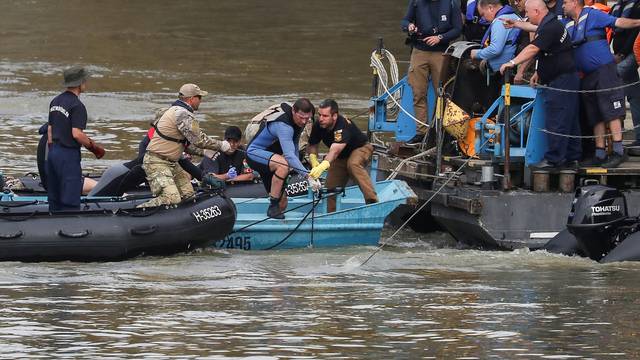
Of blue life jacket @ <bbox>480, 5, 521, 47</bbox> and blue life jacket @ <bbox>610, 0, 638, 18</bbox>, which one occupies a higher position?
blue life jacket @ <bbox>610, 0, 638, 18</bbox>

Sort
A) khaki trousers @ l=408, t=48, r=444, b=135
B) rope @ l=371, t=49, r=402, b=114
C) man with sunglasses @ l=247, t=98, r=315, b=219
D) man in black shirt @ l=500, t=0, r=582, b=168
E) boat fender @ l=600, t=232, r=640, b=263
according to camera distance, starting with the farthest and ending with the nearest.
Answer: rope @ l=371, t=49, r=402, b=114 → khaki trousers @ l=408, t=48, r=444, b=135 → man with sunglasses @ l=247, t=98, r=315, b=219 → man in black shirt @ l=500, t=0, r=582, b=168 → boat fender @ l=600, t=232, r=640, b=263

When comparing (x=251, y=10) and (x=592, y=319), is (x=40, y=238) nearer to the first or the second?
(x=592, y=319)

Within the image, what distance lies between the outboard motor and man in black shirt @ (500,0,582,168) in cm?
74

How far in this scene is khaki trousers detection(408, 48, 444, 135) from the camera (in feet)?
51.2

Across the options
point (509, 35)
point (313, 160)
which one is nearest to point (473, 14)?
point (509, 35)

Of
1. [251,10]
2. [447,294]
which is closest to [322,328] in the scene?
[447,294]

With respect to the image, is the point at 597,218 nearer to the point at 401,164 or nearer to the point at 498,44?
the point at 498,44

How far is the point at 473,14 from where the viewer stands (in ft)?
51.4

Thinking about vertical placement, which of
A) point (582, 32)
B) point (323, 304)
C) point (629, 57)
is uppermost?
point (582, 32)

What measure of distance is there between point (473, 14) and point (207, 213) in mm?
3833

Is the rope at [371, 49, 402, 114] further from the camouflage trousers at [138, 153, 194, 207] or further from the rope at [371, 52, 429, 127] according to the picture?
the camouflage trousers at [138, 153, 194, 207]

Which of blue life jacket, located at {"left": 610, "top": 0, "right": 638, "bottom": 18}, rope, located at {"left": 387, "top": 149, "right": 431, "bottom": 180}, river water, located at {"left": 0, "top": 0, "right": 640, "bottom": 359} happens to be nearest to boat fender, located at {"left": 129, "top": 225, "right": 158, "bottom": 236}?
river water, located at {"left": 0, "top": 0, "right": 640, "bottom": 359}

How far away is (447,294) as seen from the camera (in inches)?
469

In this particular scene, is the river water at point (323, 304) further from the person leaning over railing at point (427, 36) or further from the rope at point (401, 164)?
the person leaning over railing at point (427, 36)
